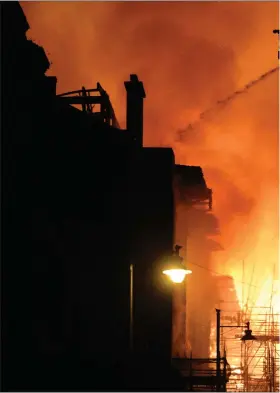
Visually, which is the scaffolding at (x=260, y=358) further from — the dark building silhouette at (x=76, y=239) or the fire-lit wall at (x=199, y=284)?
the dark building silhouette at (x=76, y=239)

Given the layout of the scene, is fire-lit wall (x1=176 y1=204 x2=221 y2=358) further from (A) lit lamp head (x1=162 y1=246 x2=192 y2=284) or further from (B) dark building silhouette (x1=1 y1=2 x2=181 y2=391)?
(A) lit lamp head (x1=162 y1=246 x2=192 y2=284)

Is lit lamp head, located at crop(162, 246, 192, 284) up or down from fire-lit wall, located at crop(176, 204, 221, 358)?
down

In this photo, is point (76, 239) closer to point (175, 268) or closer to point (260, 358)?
point (175, 268)

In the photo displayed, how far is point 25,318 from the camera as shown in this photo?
17.8 metres

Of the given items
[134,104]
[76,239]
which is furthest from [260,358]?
[76,239]

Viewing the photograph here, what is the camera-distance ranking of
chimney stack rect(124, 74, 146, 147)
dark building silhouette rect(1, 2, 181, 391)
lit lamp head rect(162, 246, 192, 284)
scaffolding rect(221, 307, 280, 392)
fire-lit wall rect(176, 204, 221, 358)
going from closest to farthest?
lit lamp head rect(162, 246, 192, 284) < dark building silhouette rect(1, 2, 181, 391) < chimney stack rect(124, 74, 146, 147) < scaffolding rect(221, 307, 280, 392) < fire-lit wall rect(176, 204, 221, 358)

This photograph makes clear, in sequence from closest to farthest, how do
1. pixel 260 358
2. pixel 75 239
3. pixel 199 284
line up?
1. pixel 75 239
2. pixel 260 358
3. pixel 199 284

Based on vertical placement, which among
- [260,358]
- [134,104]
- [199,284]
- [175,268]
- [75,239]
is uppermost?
[134,104]

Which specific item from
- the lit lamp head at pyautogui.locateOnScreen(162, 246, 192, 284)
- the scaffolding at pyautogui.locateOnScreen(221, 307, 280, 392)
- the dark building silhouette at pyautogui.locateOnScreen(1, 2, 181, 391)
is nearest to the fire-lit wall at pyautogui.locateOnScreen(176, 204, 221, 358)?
the scaffolding at pyautogui.locateOnScreen(221, 307, 280, 392)

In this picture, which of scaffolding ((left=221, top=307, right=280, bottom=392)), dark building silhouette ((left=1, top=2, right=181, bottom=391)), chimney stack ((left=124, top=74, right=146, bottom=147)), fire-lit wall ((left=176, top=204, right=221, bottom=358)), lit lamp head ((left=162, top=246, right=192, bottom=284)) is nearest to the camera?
lit lamp head ((left=162, top=246, right=192, bottom=284))

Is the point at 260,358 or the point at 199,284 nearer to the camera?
the point at 260,358

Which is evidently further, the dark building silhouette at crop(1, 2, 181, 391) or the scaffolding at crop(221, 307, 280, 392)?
the scaffolding at crop(221, 307, 280, 392)

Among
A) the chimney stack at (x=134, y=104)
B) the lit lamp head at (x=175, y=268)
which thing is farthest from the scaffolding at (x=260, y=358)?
the lit lamp head at (x=175, y=268)

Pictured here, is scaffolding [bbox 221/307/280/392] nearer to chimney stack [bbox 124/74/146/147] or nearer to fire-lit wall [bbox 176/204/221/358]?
fire-lit wall [bbox 176/204/221/358]
